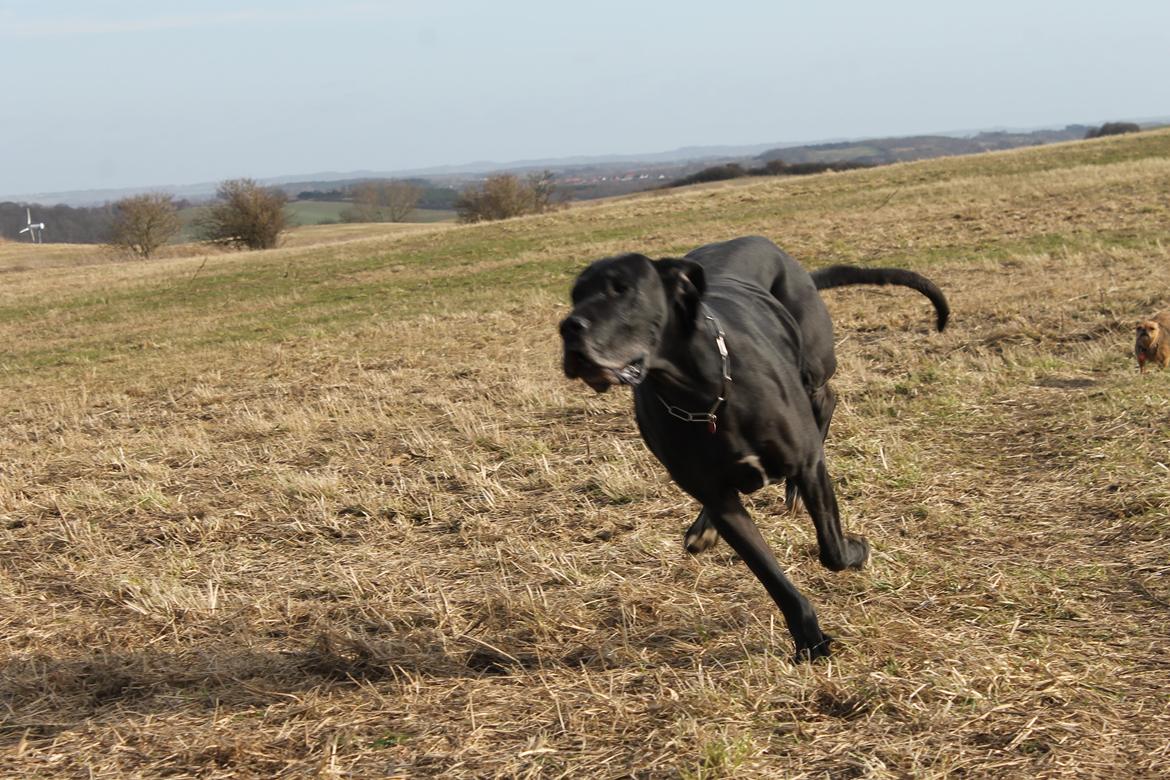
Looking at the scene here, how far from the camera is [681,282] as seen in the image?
11.6ft

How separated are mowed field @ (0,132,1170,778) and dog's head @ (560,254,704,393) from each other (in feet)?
3.70

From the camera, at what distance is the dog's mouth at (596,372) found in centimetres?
322

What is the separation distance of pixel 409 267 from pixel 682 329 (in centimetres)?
2268

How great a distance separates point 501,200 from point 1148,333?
49.8 m

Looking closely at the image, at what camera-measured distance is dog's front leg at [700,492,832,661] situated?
3760 millimetres

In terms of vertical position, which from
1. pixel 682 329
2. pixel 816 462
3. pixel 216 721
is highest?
pixel 682 329

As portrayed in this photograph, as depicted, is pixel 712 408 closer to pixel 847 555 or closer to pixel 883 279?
pixel 847 555

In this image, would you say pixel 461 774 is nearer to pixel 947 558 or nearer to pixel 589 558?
pixel 589 558

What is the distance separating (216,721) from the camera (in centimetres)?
372

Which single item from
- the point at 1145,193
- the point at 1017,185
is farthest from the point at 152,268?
the point at 1145,193

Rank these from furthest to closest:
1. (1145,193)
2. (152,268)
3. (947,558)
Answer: (152,268) → (1145,193) → (947,558)

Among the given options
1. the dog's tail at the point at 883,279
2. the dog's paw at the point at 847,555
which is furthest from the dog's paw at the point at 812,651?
the dog's tail at the point at 883,279

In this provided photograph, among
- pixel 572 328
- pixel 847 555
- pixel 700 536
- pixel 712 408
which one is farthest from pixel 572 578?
pixel 572 328

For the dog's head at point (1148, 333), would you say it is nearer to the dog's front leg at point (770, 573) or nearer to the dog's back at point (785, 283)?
the dog's back at point (785, 283)
